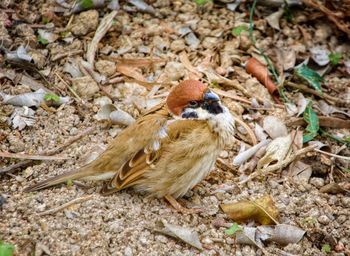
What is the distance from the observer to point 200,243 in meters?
4.37

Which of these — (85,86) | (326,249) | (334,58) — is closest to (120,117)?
(85,86)

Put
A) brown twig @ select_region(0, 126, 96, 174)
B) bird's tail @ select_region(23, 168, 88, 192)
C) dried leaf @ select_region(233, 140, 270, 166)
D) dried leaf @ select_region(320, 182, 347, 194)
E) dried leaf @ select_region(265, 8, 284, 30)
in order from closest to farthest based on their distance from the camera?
bird's tail @ select_region(23, 168, 88, 192) → brown twig @ select_region(0, 126, 96, 174) → dried leaf @ select_region(320, 182, 347, 194) → dried leaf @ select_region(233, 140, 270, 166) → dried leaf @ select_region(265, 8, 284, 30)

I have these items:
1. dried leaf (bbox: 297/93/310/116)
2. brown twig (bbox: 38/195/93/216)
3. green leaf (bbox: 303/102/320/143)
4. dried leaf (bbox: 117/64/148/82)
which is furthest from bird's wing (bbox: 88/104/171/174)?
dried leaf (bbox: 297/93/310/116)

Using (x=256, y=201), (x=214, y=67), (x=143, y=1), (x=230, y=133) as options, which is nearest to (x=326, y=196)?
(x=256, y=201)

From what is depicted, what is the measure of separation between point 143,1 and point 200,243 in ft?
9.87

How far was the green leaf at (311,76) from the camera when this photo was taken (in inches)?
239

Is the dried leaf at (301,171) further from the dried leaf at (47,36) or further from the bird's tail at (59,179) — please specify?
the dried leaf at (47,36)

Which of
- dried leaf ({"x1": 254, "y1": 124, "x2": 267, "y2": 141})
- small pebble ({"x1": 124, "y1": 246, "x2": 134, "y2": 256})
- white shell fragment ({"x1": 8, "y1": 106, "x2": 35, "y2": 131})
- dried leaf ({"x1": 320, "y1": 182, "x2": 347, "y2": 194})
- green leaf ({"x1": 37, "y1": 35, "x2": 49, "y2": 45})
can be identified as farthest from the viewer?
green leaf ({"x1": 37, "y1": 35, "x2": 49, "y2": 45})

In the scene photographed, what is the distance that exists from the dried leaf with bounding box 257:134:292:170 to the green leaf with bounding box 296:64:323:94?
32.9 inches

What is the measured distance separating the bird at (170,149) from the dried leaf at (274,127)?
927mm

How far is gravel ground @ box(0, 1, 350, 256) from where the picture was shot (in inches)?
167

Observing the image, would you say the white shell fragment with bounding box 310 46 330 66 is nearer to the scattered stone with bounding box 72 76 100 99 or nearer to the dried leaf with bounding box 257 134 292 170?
the dried leaf with bounding box 257 134 292 170

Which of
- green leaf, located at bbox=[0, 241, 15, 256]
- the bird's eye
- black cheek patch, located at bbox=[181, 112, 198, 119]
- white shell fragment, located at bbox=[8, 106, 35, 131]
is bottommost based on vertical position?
white shell fragment, located at bbox=[8, 106, 35, 131]

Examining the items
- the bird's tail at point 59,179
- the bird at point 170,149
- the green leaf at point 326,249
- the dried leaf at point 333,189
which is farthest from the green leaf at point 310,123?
the bird's tail at point 59,179
